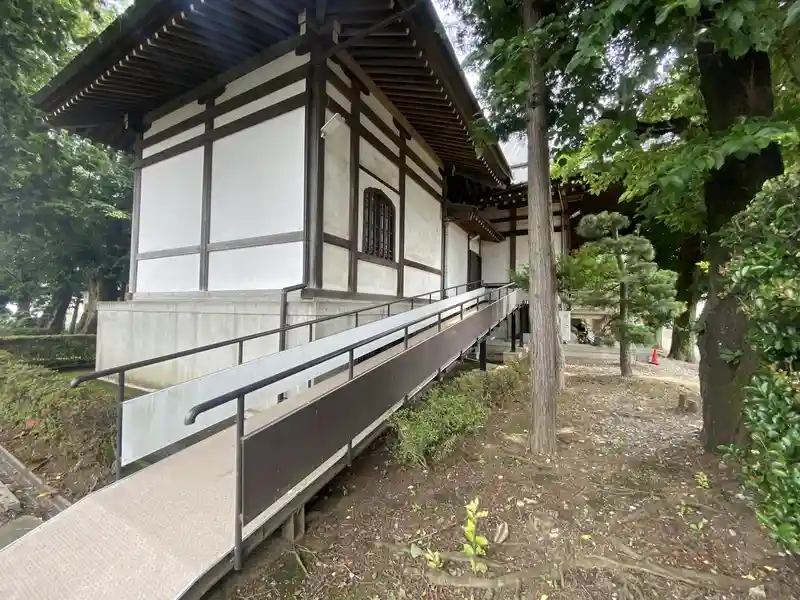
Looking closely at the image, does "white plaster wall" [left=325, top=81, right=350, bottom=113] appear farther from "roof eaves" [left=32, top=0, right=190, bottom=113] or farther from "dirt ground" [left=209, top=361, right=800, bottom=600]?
"dirt ground" [left=209, top=361, right=800, bottom=600]

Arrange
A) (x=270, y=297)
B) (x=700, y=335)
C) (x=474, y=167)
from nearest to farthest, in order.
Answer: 1. (x=700, y=335)
2. (x=270, y=297)
3. (x=474, y=167)

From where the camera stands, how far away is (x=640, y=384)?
258 inches

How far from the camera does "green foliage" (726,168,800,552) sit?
1.81m

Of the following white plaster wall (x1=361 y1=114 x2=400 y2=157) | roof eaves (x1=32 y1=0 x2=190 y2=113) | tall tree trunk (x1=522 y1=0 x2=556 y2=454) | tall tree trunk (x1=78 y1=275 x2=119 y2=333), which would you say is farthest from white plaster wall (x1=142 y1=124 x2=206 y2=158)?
tall tree trunk (x1=78 y1=275 x2=119 y2=333)

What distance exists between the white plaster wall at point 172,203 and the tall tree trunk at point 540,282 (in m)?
5.07

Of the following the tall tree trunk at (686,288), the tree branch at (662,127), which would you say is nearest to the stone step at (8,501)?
the tree branch at (662,127)

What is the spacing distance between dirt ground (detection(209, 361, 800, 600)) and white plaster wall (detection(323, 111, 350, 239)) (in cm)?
300

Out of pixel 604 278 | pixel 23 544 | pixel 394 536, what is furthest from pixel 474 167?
pixel 23 544

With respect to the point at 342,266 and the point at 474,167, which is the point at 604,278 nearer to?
the point at 474,167

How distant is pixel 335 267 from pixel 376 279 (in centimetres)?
116

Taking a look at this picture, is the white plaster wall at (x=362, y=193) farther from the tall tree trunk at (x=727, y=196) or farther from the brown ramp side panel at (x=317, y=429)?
the tall tree trunk at (x=727, y=196)

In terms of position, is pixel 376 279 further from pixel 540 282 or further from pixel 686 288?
pixel 686 288

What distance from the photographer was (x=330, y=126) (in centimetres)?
486

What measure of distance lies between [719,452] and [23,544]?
479 cm
